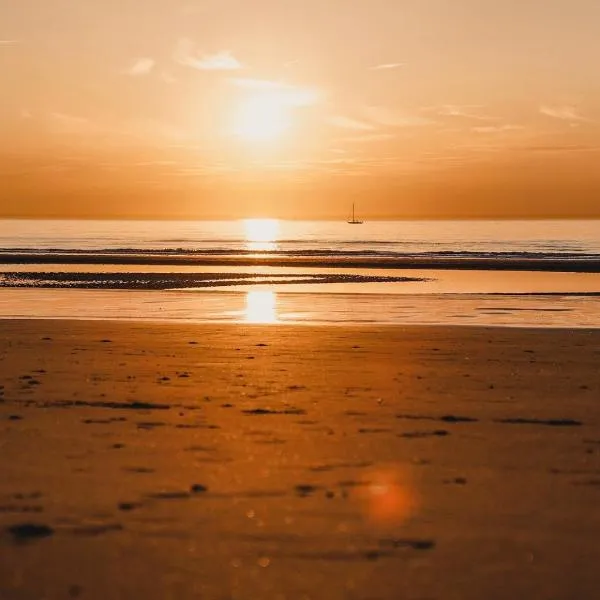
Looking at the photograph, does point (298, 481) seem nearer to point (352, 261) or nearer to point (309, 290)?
point (309, 290)

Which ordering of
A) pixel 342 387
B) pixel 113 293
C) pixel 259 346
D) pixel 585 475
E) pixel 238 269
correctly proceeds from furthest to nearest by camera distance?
1. pixel 238 269
2. pixel 113 293
3. pixel 259 346
4. pixel 342 387
5. pixel 585 475

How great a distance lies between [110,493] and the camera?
7.79 m

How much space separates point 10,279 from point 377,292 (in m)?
19.3

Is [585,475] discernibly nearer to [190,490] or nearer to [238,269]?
[190,490]

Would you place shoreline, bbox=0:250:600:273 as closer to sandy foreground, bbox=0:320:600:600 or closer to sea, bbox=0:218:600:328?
sea, bbox=0:218:600:328

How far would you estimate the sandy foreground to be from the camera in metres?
5.96

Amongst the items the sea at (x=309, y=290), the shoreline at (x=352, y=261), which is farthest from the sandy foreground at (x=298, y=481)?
the shoreline at (x=352, y=261)

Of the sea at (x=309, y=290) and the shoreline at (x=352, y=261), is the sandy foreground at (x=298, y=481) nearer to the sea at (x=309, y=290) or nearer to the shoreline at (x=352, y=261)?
the sea at (x=309, y=290)

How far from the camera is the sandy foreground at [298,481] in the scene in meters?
5.96

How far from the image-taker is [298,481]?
8258 mm

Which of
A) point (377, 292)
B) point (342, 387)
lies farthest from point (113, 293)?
point (342, 387)

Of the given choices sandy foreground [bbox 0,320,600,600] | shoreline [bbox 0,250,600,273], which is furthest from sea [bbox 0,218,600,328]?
sandy foreground [bbox 0,320,600,600]

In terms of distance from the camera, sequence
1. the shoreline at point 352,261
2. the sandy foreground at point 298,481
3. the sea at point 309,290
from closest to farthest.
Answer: the sandy foreground at point 298,481
the sea at point 309,290
the shoreline at point 352,261

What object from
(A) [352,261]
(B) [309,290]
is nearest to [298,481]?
(B) [309,290]
